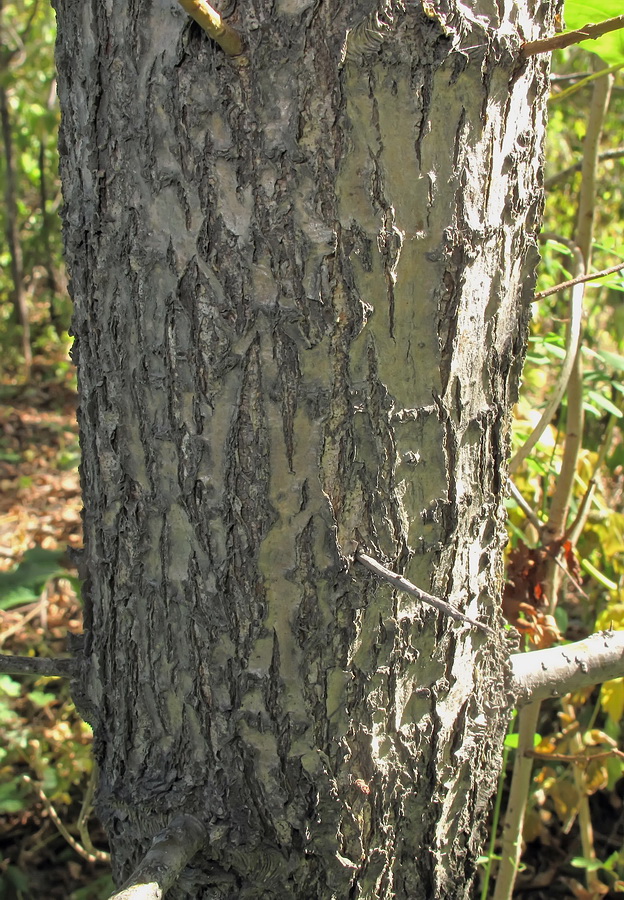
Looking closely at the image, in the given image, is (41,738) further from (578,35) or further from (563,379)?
(578,35)

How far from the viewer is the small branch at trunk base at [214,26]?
2.25ft

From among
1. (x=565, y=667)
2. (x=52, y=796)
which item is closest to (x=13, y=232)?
(x=52, y=796)

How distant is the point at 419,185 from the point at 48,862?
229cm

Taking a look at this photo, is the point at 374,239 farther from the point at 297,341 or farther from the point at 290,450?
the point at 290,450

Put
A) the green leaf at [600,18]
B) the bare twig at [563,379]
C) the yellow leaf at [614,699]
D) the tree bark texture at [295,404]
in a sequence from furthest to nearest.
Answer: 1. the yellow leaf at [614,699]
2. the bare twig at [563,379]
3. the green leaf at [600,18]
4. the tree bark texture at [295,404]

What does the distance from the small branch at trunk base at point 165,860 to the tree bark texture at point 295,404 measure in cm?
2

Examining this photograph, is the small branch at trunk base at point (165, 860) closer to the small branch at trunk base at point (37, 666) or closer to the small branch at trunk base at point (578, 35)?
the small branch at trunk base at point (37, 666)

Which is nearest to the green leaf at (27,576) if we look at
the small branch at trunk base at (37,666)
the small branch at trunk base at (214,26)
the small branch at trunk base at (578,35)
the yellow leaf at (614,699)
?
the small branch at trunk base at (37,666)

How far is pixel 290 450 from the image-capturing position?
0.88 metres

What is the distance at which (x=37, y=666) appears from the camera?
1147mm

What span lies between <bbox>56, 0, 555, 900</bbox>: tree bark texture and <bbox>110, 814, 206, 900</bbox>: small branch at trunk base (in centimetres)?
2

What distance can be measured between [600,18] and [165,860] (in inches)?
47.7

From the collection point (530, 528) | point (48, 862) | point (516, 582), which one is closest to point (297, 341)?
point (516, 582)

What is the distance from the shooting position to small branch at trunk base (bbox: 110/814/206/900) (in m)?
0.86
